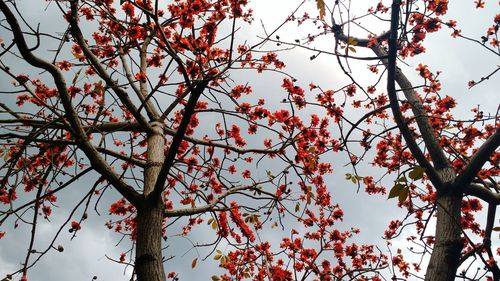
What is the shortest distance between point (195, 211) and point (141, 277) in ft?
3.29

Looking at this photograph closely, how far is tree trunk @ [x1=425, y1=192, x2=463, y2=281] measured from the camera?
335 cm

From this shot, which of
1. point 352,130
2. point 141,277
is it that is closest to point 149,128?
point 141,277

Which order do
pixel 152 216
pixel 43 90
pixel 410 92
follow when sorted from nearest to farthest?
1. pixel 152 216
2. pixel 43 90
3. pixel 410 92

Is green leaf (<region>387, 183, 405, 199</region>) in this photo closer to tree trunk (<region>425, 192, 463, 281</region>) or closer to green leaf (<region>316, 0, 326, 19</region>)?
green leaf (<region>316, 0, 326, 19</region>)

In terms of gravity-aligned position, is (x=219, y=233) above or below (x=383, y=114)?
below

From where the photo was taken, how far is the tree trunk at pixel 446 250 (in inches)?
132

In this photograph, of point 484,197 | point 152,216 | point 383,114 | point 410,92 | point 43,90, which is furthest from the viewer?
point 383,114

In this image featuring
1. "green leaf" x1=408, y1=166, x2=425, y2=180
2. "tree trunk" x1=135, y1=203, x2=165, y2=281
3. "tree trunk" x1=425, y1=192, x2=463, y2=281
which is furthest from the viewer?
"tree trunk" x1=425, y1=192, x2=463, y2=281

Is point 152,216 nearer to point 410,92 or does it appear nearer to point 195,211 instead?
point 195,211

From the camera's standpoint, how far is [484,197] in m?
4.20

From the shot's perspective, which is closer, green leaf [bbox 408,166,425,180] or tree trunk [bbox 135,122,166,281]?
green leaf [bbox 408,166,425,180]

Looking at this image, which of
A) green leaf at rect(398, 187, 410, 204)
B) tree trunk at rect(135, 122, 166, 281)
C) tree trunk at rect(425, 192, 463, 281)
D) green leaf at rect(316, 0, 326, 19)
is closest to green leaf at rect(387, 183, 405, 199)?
green leaf at rect(398, 187, 410, 204)

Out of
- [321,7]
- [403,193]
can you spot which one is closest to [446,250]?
[403,193]

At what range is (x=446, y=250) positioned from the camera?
347 cm
